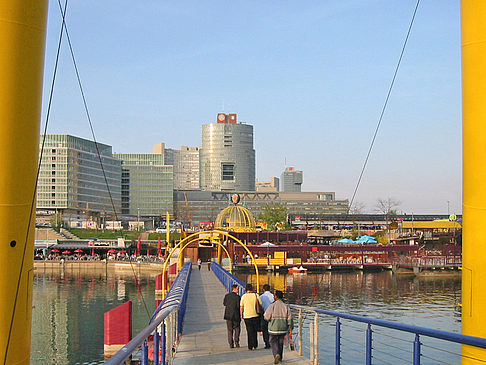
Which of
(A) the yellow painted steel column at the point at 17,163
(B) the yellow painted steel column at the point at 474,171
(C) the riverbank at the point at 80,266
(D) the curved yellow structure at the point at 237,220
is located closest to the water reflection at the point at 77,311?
(C) the riverbank at the point at 80,266

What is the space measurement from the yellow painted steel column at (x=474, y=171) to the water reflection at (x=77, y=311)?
26.2 meters

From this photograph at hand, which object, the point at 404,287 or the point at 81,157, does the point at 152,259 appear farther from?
the point at 81,157

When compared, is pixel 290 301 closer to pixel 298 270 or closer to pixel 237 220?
pixel 298 270

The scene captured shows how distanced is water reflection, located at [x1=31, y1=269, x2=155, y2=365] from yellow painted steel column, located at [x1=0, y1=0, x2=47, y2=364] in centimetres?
2435

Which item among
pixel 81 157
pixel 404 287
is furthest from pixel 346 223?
pixel 404 287

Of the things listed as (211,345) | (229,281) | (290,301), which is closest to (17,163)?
(211,345)

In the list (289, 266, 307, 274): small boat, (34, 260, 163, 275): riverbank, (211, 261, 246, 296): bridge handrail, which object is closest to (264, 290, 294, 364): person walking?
(211, 261, 246, 296): bridge handrail

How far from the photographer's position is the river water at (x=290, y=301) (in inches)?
1277

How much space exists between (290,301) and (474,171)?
156 feet

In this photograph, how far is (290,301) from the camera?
52.3 meters

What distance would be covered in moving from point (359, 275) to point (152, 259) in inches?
1378

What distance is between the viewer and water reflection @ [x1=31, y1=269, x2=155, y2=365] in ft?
105

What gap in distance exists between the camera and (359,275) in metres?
81.6

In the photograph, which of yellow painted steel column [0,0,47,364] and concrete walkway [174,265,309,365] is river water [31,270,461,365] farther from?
yellow painted steel column [0,0,47,364]
